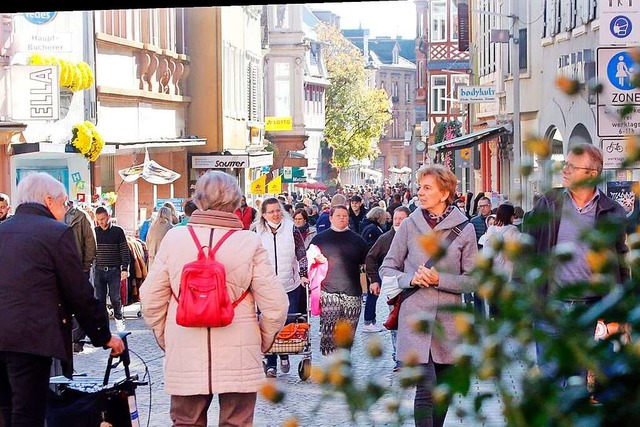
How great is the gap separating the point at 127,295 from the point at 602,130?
890 cm

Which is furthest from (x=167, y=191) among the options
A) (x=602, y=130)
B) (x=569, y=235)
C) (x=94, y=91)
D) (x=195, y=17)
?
(x=569, y=235)

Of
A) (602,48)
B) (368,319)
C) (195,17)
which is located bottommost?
(368,319)

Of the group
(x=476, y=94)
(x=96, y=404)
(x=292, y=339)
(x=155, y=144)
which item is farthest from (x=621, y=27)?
(x=155, y=144)

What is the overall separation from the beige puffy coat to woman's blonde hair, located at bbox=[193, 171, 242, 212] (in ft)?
0.38

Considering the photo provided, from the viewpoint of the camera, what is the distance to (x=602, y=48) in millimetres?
12859

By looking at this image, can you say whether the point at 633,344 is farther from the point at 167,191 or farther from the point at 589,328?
the point at 167,191

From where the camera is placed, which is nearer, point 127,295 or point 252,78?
point 127,295

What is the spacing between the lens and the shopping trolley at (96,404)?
A: 23.8ft

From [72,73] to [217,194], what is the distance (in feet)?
66.9

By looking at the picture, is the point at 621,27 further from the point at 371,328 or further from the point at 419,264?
the point at 371,328

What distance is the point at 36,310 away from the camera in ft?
24.0

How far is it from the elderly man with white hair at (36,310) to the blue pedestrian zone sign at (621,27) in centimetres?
737

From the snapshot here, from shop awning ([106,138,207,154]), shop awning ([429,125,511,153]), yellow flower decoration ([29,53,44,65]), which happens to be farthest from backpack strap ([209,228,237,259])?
shop awning ([429,125,511,153])

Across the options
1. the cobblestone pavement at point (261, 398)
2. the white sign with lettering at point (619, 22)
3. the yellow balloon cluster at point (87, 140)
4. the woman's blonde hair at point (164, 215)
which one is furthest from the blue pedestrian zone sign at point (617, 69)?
the yellow balloon cluster at point (87, 140)
